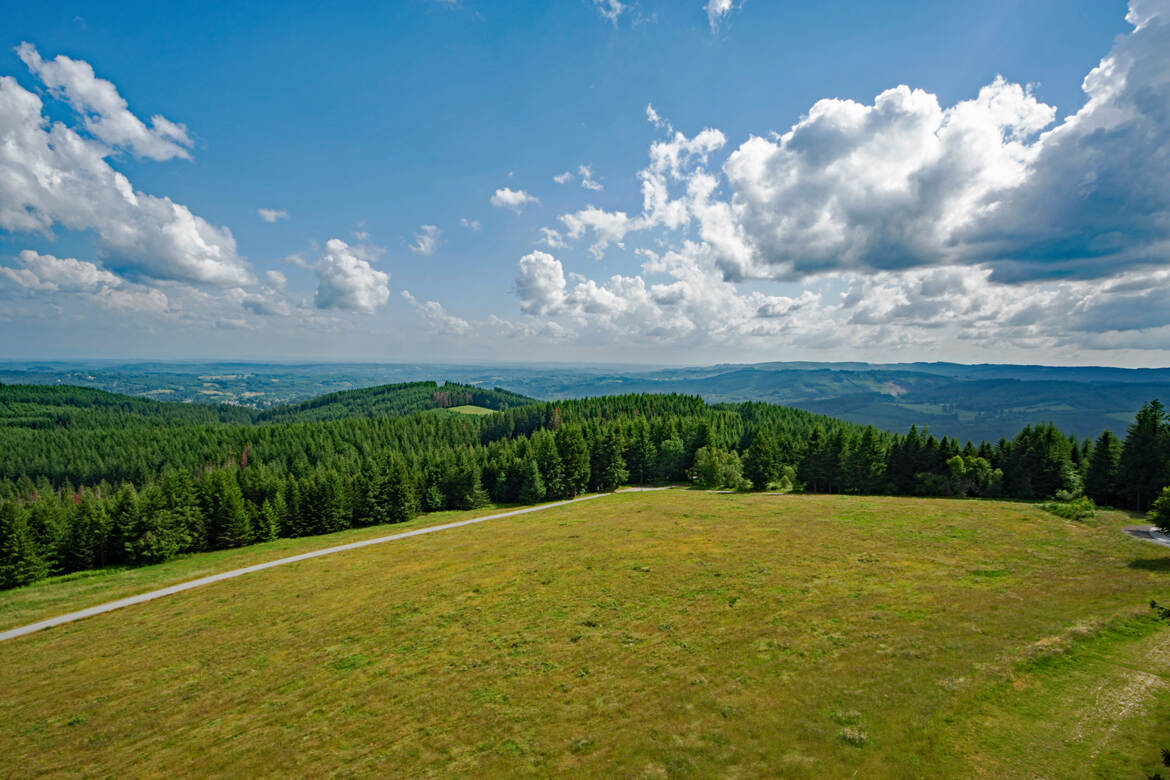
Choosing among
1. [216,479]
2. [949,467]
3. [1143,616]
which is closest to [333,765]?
[1143,616]

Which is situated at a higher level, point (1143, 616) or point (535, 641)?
point (1143, 616)

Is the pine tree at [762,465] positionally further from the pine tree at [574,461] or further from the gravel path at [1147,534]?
the gravel path at [1147,534]

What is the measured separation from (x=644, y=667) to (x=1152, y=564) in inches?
1523

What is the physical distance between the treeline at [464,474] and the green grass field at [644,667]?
17.3 metres

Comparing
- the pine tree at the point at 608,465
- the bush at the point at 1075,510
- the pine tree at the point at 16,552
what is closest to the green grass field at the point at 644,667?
the bush at the point at 1075,510

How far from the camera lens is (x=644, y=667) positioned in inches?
837

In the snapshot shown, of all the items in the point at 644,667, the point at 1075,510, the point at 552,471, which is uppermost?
the point at 644,667

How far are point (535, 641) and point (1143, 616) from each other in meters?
30.8

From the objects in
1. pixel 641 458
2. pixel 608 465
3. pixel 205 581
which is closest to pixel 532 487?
pixel 608 465

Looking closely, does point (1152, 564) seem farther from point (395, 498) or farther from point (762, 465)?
point (395, 498)

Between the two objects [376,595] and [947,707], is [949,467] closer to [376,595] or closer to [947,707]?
[947,707]

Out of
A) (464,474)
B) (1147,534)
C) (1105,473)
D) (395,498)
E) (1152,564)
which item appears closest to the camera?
(1152,564)

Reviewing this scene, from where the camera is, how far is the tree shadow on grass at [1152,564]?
30547 millimetres

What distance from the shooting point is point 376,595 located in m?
35.9
